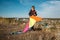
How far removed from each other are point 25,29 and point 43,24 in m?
0.40

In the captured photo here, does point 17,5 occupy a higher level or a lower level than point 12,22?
higher

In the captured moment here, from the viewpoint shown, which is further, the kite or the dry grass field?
the kite

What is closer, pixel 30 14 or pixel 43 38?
pixel 43 38

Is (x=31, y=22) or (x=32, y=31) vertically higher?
(x=31, y=22)

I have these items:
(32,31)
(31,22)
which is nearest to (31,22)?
(31,22)

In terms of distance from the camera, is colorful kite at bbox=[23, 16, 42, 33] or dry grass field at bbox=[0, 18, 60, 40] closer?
dry grass field at bbox=[0, 18, 60, 40]

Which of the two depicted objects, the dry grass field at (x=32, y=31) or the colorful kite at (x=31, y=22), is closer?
the dry grass field at (x=32, y=31)

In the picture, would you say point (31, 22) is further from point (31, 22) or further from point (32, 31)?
point (32, 31)

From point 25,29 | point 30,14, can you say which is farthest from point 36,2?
point 25,29

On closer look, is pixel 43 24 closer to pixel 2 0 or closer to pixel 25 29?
pixel 25 29

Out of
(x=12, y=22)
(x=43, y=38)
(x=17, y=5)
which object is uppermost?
(x=17, y=5)

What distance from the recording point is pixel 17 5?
12.3 feet

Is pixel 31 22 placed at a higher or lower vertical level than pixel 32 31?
higher

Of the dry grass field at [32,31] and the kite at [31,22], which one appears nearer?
the dry grass field at [32,31]
